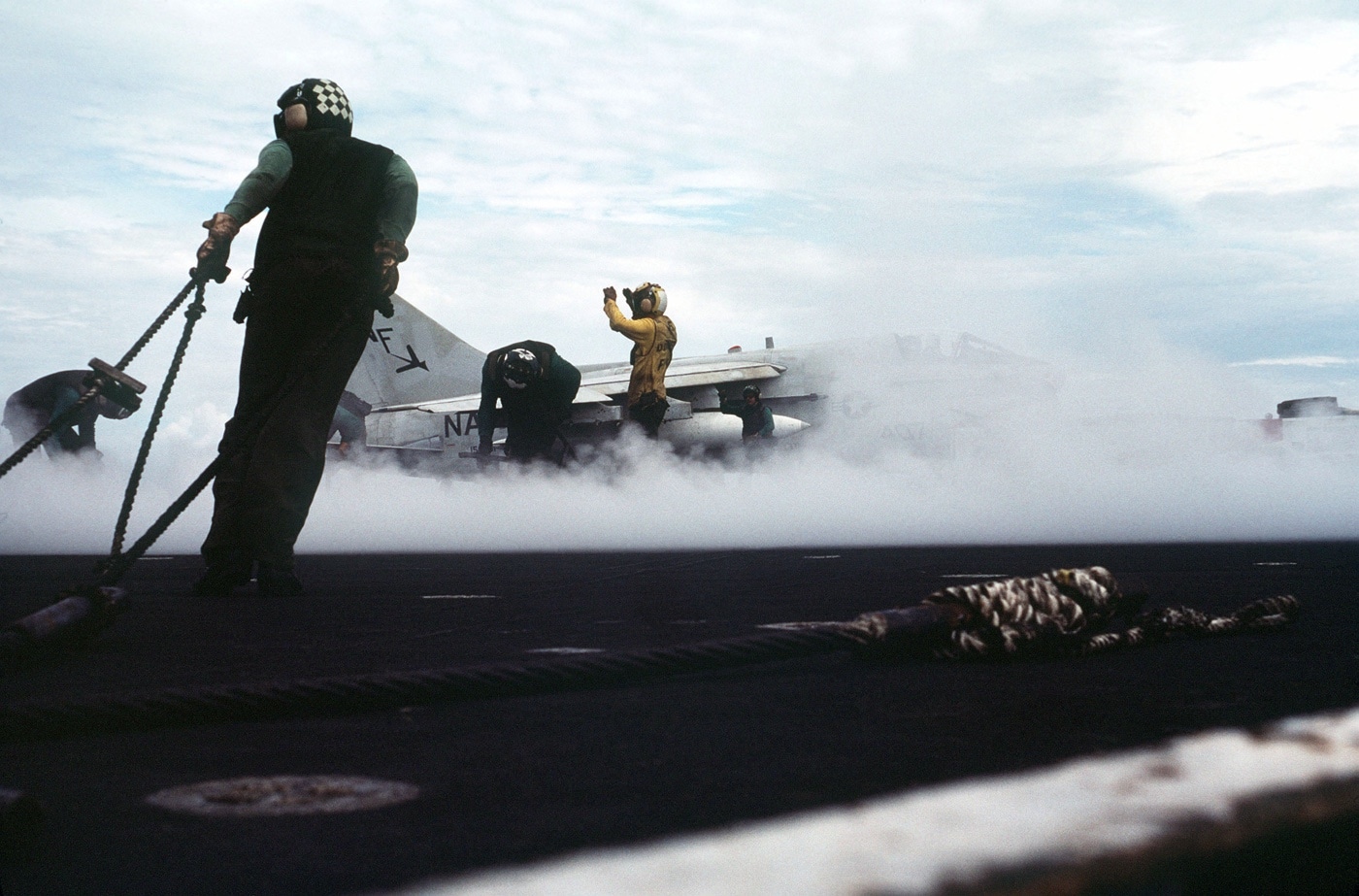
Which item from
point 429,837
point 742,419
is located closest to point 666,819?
point 429,837

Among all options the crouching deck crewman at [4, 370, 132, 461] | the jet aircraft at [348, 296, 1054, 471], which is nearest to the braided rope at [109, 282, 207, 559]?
the crouching deck crewman at [4, 370, 132, 461]

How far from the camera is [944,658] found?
2.54 m

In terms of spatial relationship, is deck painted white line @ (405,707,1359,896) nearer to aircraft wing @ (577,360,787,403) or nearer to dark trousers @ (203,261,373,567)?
dark trousers @ (203,261,373,567)

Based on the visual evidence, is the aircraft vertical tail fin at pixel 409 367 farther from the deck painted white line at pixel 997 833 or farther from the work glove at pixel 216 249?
the deck painted white line at pixel 997 833

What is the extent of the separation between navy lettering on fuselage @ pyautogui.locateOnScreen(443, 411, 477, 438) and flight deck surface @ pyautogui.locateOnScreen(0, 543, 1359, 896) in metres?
14.0

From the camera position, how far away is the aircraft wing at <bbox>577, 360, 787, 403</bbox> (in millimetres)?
18391

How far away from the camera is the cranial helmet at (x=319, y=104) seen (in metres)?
5.51

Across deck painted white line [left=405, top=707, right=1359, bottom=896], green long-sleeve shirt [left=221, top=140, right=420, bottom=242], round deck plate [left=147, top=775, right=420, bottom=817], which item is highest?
green long-sleeve shirt [left=221, top=140, right=420, bottom=242]

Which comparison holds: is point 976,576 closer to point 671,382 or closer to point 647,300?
point 647,300

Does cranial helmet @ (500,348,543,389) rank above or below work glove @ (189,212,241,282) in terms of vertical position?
above

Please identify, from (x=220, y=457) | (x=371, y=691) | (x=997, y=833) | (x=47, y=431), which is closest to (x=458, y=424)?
(x=220, y=457)

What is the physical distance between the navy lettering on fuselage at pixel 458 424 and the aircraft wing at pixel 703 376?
164 cm

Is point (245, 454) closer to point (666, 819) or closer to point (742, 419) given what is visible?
point (666, 819)

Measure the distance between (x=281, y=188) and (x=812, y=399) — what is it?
542 inches
